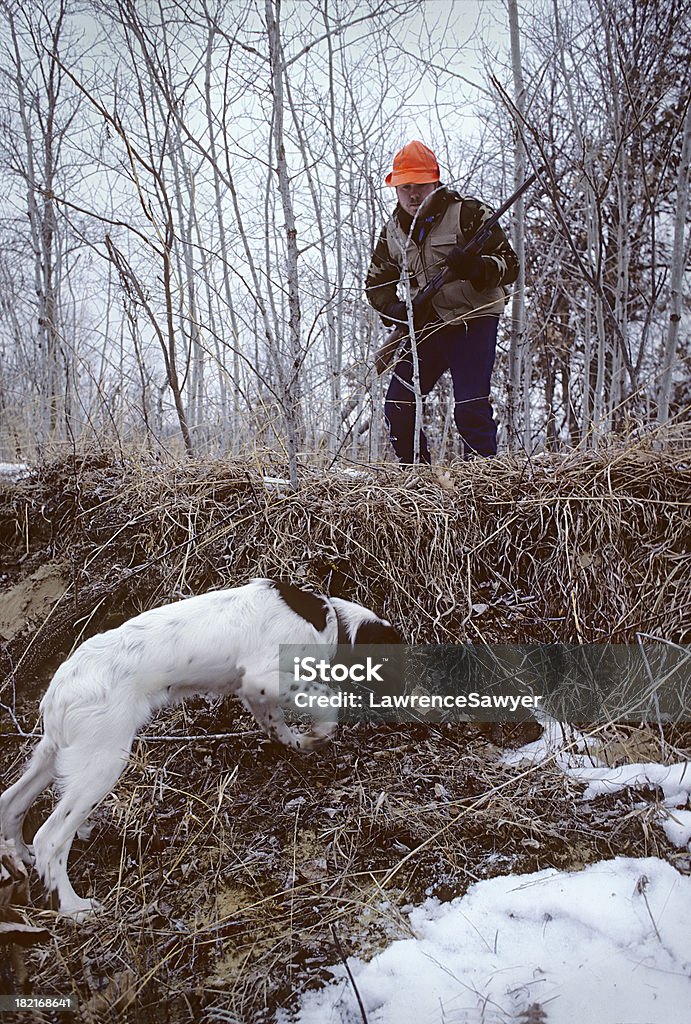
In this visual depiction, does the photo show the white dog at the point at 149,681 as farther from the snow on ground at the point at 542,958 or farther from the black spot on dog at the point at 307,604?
the snow on ground at the point at 542,958

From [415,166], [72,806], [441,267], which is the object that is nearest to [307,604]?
[72,806]

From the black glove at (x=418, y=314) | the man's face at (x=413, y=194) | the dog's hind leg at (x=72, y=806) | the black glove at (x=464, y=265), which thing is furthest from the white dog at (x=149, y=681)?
the man's face at (x=413, y=194)

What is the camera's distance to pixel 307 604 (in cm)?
131

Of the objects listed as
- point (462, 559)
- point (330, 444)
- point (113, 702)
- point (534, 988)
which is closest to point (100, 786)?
point (113, 702)

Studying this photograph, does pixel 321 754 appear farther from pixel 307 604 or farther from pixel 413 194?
pixel 413 194

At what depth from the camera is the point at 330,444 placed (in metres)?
1.78

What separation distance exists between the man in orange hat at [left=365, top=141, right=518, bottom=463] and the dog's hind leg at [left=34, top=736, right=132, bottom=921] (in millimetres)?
1168

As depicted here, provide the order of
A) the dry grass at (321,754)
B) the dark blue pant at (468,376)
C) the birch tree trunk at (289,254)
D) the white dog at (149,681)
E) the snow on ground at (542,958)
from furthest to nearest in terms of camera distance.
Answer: the dark blue pant at (468,376) < the birch tree trunk at (289,254) < the white dog at (149,681) < the dry grass at (321,754) < the snow on ground at (542,958)

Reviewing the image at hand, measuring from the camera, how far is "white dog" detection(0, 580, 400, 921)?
3.66 ft

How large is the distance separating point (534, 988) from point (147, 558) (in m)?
1.06

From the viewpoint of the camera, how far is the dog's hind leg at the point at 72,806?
105 centimetres

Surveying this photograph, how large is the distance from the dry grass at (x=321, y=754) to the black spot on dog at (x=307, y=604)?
108 mm

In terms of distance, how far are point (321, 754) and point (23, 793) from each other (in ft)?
1.71

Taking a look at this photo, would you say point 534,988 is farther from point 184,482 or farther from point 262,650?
point 184,482
